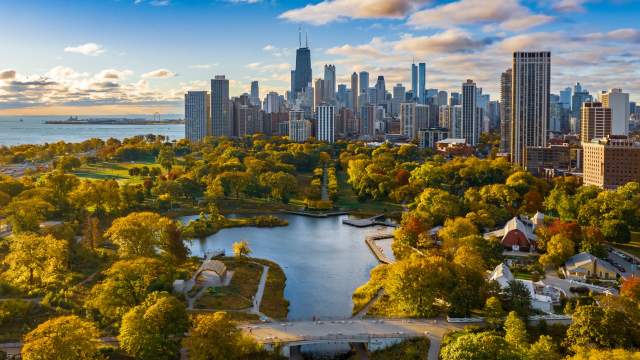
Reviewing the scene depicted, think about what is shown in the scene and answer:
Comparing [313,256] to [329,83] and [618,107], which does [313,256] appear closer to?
[618,107]

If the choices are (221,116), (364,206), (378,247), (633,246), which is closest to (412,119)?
(221,116)

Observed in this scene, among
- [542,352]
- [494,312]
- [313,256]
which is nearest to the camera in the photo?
[542,352]

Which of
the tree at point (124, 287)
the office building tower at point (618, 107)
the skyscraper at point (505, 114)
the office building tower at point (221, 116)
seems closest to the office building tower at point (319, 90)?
the office building tower at point (221, 116)

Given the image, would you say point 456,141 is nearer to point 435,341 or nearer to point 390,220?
point 390,220

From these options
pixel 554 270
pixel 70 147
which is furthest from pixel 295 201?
pixel 70 147

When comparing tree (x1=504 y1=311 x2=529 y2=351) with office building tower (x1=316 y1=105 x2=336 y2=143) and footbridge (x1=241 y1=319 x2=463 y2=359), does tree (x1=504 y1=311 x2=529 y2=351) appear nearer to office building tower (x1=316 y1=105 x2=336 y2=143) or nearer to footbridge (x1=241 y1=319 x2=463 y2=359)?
footbridge (x1=241 y1=319 x2=463 y2=359)

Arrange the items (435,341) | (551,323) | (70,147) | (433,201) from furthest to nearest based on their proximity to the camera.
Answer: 1. (70,147)
2. (433,201)
3. (551,323)
4. (435,341)

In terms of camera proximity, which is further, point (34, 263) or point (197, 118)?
point (197, 118)
